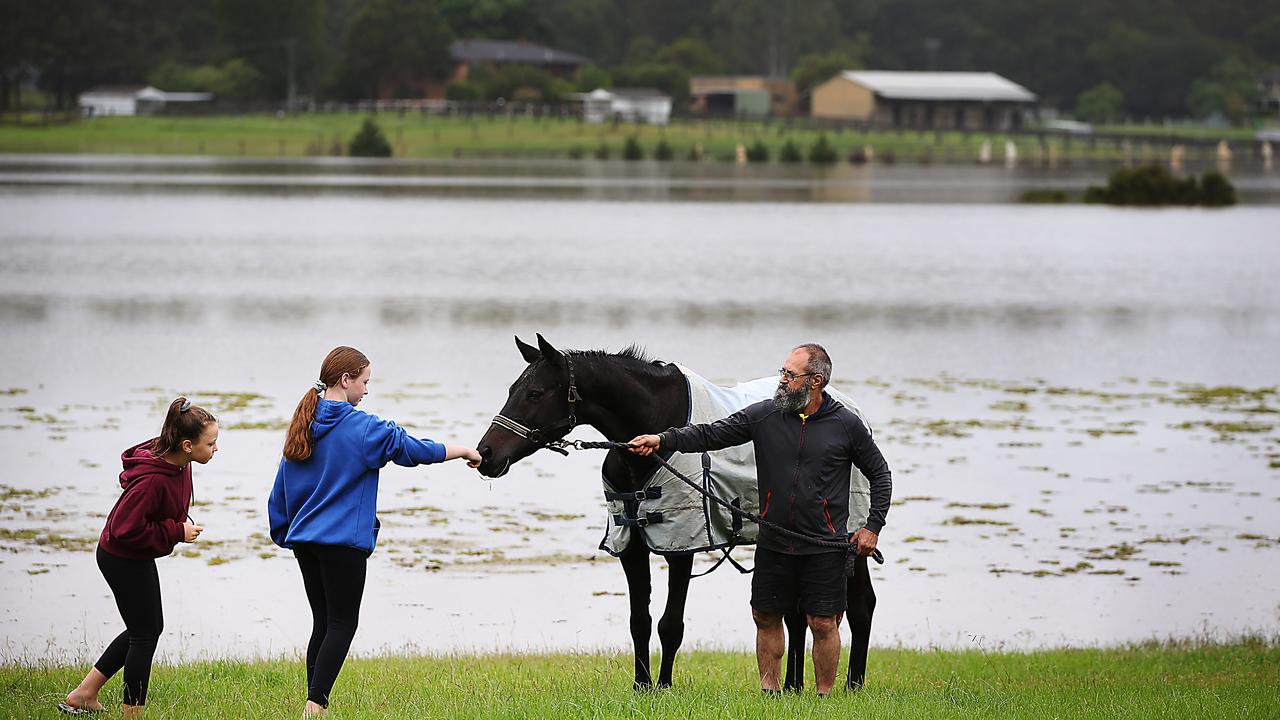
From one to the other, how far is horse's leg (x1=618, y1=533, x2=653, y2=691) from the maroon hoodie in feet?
7.85

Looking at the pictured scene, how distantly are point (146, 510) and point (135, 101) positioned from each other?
136 metres

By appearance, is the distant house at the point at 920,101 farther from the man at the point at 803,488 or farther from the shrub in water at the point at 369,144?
the man at the point at 803,488

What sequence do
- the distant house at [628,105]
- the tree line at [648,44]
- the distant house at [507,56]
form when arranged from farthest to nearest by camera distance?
the distant house at [507,56] < the tree line at [648,44] < the distant house at [628,105]

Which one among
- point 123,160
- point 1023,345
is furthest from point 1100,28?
point 1023,345

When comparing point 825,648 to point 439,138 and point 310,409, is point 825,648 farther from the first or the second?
point 439,138

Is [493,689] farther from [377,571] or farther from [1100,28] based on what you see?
[1100,28]

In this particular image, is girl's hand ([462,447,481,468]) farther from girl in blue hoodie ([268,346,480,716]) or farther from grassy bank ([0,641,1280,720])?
grassy bank ([0,641,1280,720])

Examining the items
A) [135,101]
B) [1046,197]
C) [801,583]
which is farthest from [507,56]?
[801,583]

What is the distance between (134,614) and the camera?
7.81m

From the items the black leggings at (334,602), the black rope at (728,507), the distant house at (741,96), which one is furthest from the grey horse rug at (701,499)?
the distant house at (741,96)

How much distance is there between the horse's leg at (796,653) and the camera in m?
8.67

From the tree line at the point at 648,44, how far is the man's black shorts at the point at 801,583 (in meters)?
125

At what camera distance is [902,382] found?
23484 millimetres

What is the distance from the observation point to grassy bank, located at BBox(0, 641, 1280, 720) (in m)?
7.93
